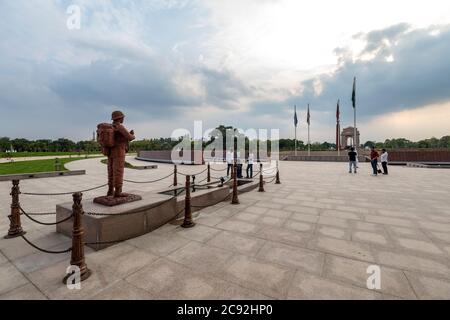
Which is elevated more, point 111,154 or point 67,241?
point 111,154

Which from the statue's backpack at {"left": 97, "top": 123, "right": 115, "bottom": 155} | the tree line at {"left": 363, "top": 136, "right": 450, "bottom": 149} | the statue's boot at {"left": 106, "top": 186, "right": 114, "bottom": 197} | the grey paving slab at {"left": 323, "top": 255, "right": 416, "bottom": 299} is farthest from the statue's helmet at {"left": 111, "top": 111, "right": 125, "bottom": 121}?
the tree line at {"left": 363, "top": 136, "right": 450, "bottom": 149}

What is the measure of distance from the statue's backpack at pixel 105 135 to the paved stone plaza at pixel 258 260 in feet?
6.76

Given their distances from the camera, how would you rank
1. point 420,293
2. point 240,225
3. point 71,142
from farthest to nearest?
point 71,142 → point 240,225 → point 420,293

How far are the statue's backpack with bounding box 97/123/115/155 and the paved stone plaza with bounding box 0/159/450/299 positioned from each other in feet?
6.76

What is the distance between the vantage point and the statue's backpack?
14.9 ft

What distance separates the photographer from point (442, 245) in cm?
396

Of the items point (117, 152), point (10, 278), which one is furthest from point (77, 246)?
point (117, 152)

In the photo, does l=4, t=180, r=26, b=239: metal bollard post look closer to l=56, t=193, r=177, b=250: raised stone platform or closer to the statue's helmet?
l=56, t=193, r=177, b=250: raised stone platform

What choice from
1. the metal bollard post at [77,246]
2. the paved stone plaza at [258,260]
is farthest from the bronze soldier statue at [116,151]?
the metal bollard post at [77,246]

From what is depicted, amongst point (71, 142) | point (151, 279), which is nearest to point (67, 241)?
point (151, 279)
